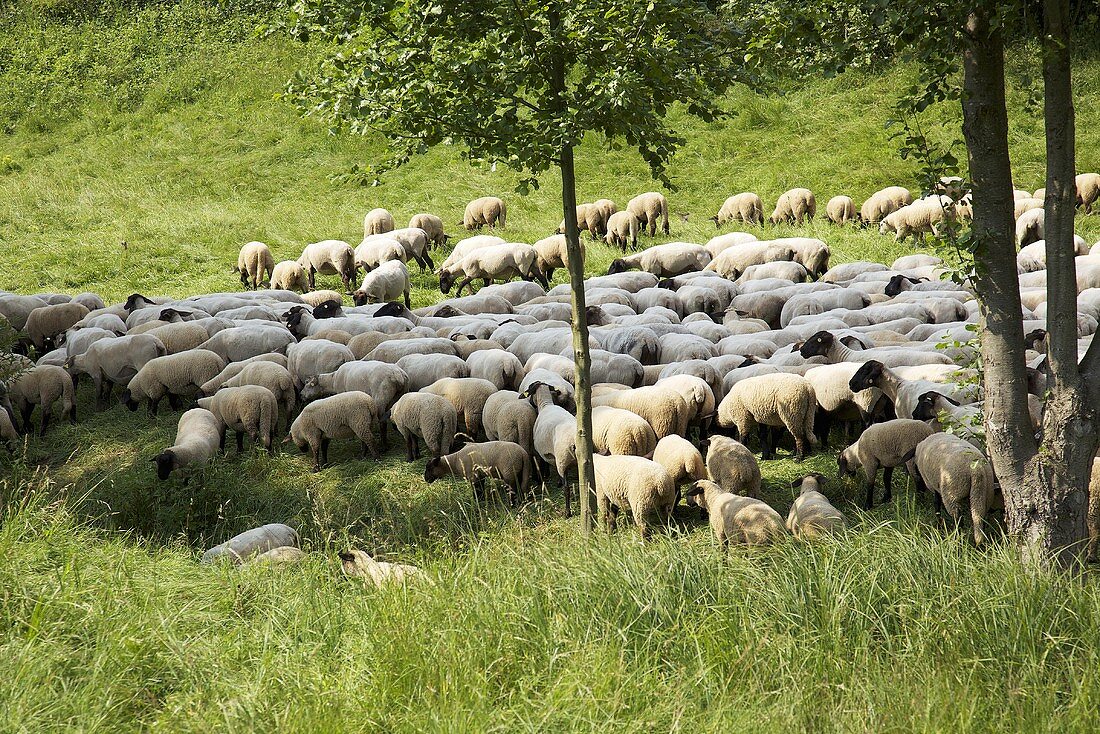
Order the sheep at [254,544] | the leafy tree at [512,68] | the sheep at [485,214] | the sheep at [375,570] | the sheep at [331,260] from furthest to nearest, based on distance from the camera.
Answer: the sheep at [485,214] < the sheep at [331,260] < the sheep at [254,544] < the leafy tree at [512,68] < the sheep at [375,570]

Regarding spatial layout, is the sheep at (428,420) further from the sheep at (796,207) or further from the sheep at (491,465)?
the sheep at (796,207)

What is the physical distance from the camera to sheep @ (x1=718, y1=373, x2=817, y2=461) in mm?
9594

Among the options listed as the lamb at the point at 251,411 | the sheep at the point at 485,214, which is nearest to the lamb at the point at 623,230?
the sheep at the point at 485,214

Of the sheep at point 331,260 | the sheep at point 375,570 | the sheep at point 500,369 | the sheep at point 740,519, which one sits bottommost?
the sheep at point 740,519

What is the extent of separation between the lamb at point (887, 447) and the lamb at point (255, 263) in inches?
609

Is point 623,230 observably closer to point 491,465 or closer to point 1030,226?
point 1030,226

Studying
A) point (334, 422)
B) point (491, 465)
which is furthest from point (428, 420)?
point (491, 465)

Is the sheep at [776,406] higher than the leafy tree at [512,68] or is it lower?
lower

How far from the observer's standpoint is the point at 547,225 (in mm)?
24047

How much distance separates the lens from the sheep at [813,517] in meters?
6.62

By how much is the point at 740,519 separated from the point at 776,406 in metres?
2.90

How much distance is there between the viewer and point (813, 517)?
272 inches

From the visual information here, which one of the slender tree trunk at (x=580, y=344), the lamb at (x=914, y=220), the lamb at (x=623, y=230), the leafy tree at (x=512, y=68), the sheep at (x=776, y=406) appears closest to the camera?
the leafy tree at (x=512, y=68)

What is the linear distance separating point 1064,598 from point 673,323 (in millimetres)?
9193
